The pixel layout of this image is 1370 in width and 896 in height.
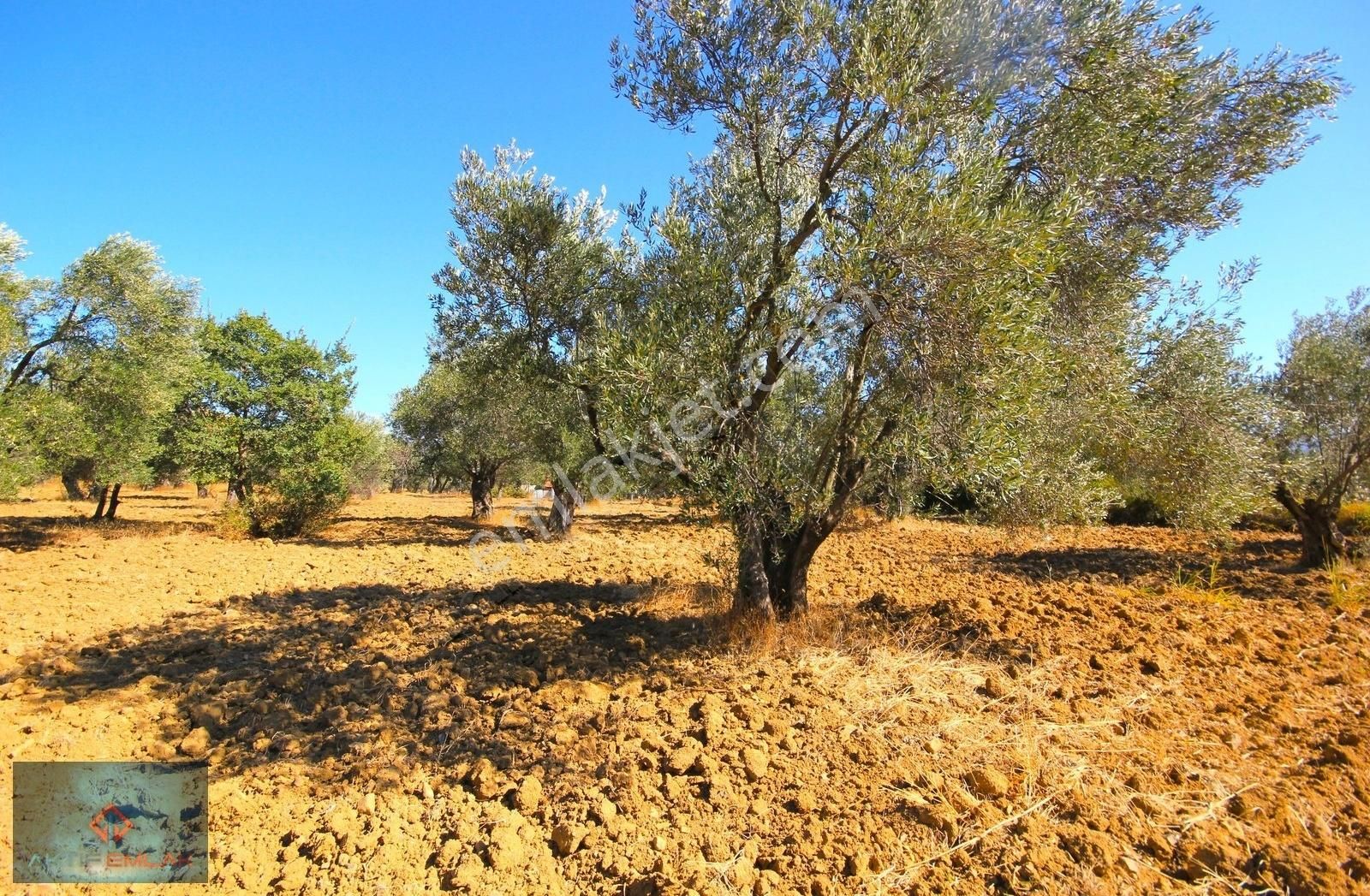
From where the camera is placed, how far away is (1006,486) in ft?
18.1

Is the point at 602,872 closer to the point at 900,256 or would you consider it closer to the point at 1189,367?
the point at 900,256

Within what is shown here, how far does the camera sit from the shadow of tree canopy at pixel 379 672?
16.1 ft

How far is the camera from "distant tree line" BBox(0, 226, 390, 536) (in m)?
11.9

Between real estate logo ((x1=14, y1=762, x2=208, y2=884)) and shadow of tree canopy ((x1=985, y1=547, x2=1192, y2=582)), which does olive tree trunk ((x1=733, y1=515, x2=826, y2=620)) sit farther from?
shadow of tree canopy ((x1=985, y1=547, x2=1192, y2=582))

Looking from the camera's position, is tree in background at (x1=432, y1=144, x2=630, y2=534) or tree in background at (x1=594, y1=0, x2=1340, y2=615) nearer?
tree in background at (x1=594, y1=0, x2=1340, y2=615)

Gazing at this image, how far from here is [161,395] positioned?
13609 mm

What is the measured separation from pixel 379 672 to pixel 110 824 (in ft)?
6.86

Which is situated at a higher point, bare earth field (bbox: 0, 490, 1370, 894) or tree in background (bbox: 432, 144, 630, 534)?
tree in background (bbox: 432, 144, 630, 534)

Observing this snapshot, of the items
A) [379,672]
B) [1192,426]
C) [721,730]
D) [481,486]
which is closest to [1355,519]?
[1192,426]

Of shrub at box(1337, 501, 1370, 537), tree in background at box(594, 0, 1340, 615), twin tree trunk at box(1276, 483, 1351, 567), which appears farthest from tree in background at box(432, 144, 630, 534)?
shrub at box(1337, 501, 1370, 537)

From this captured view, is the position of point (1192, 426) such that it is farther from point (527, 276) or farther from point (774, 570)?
point (527, 276)

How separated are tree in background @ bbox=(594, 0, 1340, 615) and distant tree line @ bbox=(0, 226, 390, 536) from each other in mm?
12974

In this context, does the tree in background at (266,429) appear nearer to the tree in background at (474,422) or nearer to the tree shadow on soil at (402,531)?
the tree shadow on soil at (402,531)

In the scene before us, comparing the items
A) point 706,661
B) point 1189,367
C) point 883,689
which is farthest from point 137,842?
point 1189,367
